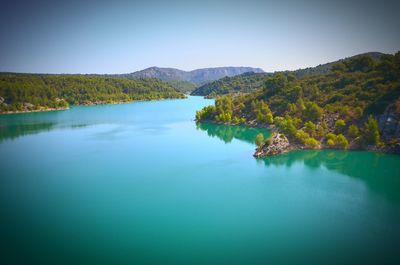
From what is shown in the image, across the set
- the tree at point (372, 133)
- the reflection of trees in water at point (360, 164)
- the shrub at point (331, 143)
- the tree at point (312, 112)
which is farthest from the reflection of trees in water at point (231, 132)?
the tree at point (372, 133)

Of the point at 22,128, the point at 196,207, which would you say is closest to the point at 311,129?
the point at 196,207

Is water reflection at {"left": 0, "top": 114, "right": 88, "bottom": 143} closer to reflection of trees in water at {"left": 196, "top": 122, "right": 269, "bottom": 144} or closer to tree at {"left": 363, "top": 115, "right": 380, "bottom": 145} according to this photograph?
reflection of trees in water at {"left": 196, "top": 122, "right": 269, "bottom": 144}

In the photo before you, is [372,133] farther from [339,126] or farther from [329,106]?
[329,106]

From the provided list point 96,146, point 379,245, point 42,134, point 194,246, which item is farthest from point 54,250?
point 42,134

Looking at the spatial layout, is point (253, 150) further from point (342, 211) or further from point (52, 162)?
point (52, 162)

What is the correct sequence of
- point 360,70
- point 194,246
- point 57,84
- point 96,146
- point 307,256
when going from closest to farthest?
point 307,256 → point 194,246 → point 96,146 → point 360,70 → point 57,84

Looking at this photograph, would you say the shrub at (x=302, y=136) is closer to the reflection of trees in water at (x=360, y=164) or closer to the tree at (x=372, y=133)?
the reflection of trees in water at (x=360, y=164)
